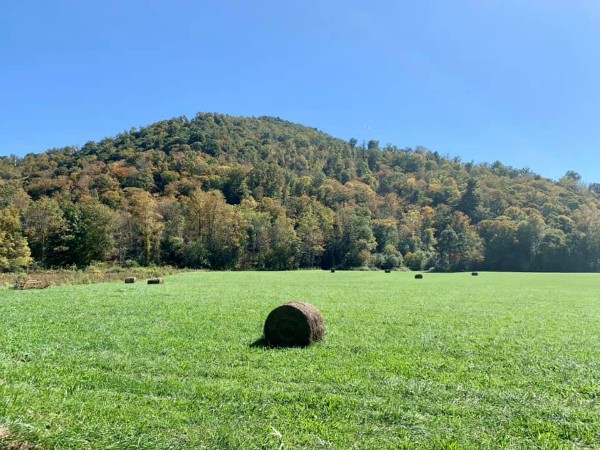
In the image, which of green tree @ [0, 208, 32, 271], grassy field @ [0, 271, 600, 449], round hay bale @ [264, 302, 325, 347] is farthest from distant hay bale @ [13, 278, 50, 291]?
green tree @ [0, 208, 32, 271]

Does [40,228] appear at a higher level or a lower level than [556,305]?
higher

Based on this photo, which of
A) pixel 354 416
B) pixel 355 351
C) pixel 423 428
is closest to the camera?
pixel 423 428

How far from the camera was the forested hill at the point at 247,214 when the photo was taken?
69812 mm

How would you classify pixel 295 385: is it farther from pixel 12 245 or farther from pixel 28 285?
pixel 12 245

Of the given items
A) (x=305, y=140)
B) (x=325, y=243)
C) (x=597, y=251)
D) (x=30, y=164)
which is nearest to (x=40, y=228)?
(x=30, y=164)

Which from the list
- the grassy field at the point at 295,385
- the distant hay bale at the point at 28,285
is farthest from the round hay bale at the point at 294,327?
the distant hay bale at the point at 28,285

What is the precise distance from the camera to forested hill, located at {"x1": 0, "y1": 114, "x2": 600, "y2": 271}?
6981 cm

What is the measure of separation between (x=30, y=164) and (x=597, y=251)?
13276 cm

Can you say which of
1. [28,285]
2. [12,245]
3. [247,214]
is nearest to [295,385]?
[28,285]

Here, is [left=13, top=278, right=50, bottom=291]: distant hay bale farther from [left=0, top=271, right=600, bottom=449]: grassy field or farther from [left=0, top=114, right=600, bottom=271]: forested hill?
[left=0, top=114, right=600, bottom=271]: forested hill

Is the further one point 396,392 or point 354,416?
point 396,392

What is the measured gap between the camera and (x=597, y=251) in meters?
92.6

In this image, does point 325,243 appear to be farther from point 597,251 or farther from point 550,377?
point 550,377

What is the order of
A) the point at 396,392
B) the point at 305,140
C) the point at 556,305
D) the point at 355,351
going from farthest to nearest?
the point at 305,140 < the point at 556,305 < the point at 355,351 < the point at 396,392
